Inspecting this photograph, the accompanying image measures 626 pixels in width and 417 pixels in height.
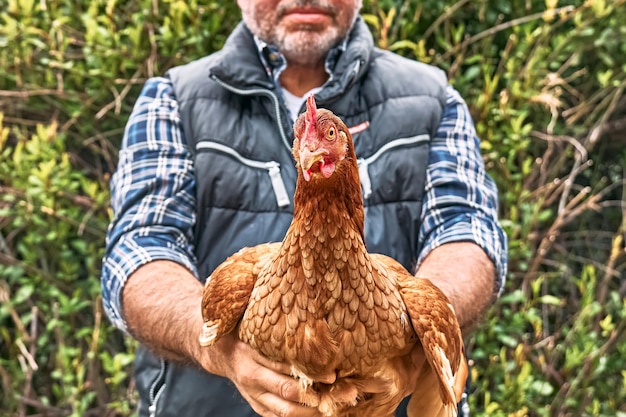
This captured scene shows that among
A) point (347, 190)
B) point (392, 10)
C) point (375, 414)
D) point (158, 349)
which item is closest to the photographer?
point (347, 190)

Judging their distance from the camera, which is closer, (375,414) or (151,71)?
(375,414)

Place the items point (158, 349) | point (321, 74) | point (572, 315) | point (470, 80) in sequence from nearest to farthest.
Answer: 1. point (158, 349)
2. point (321, 74)
3. point (470, 80)
4. point (572, 315)

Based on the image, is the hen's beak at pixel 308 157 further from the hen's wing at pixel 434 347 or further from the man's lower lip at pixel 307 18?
the man's lower lip at pixel 307 18

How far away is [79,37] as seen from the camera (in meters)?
2.88

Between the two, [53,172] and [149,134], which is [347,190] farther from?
[53,172]

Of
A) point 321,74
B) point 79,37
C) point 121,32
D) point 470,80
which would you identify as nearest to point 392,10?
point 470,80

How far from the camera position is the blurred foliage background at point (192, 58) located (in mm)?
2695

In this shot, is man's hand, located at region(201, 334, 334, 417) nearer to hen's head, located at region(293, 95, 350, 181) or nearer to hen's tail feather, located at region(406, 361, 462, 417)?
hen's tail feather, located at region(406, 361, 462, 417)

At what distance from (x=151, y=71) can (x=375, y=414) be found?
1.75m

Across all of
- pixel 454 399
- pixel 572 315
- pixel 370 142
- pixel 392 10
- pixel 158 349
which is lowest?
pixel 572 315

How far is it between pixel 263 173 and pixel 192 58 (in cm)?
99

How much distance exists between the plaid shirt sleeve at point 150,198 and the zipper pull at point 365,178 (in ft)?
1.55

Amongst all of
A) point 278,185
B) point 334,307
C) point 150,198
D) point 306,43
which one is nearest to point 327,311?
point 334,307

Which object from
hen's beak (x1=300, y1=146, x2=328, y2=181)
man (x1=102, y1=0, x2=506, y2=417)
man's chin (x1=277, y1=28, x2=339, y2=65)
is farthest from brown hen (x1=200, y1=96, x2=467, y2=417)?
man's chin (x1=277, y1=28, x2=339, y2=65)
